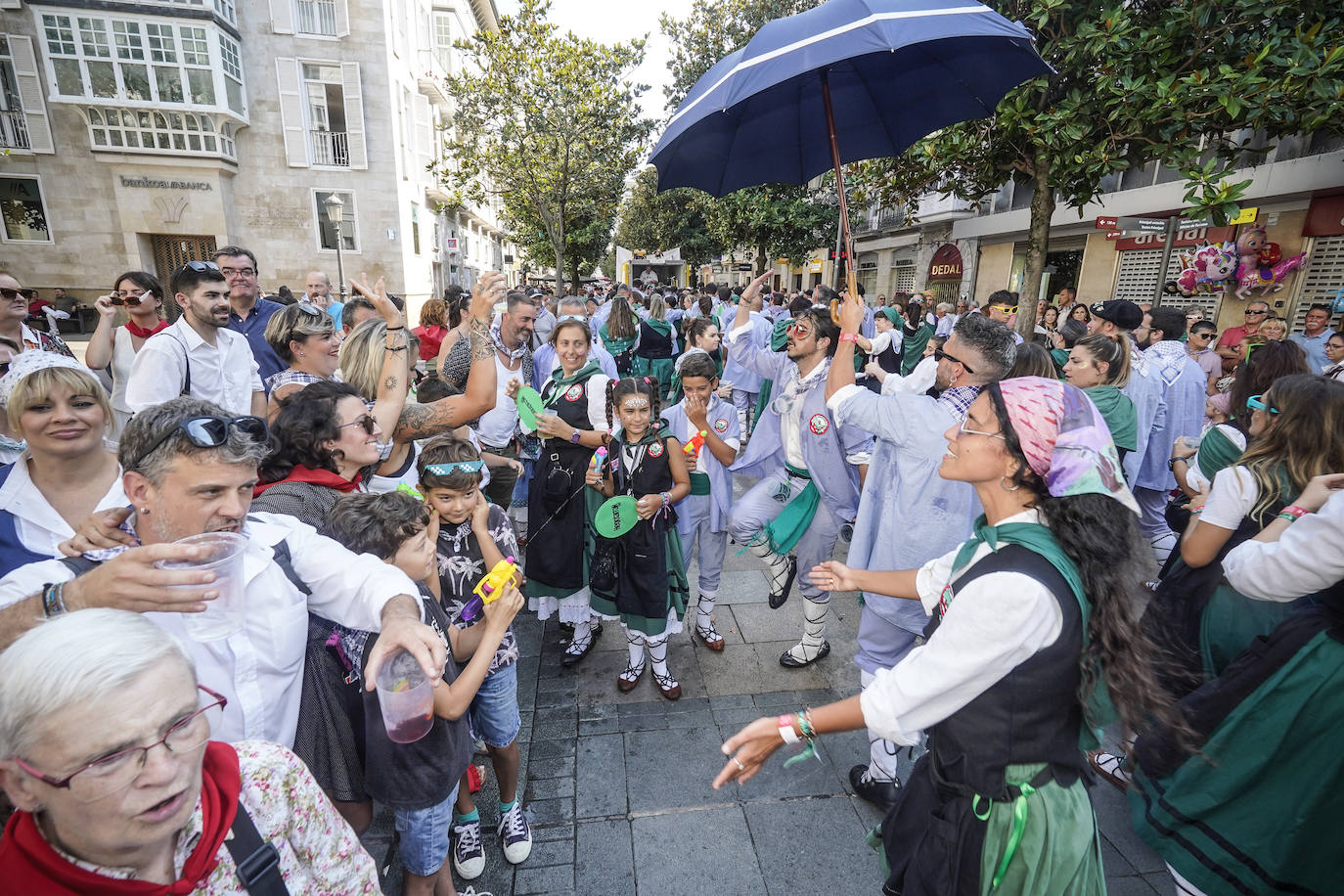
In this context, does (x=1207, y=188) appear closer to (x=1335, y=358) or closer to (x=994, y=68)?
(x=1335, y=358)

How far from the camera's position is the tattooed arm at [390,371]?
2.88m

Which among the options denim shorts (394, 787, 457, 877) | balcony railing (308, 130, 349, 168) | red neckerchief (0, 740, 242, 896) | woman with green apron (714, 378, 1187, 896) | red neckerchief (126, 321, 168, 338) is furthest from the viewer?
balcony railing (308, 130, 349, 168)

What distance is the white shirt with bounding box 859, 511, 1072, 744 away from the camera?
150 centimetres

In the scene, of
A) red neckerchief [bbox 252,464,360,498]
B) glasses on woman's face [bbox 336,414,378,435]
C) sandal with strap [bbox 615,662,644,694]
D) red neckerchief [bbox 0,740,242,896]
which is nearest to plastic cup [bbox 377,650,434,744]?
red neckerchief [bbox 0,740,242,896]

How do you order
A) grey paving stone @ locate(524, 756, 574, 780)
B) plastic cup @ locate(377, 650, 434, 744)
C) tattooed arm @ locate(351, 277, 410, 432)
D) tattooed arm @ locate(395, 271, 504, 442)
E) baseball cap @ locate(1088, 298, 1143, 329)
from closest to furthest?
plastic cup @ locate(377, 650, 434, 744) → tattooed arm @ locate(351, 277, 410, 432) → grey paving stone @ locate(524, 756, 574, 780) → tattooed arm @ locate(395, 271, 504, 442) → baseball cap @ locate(1088, 298, 1143, 329)

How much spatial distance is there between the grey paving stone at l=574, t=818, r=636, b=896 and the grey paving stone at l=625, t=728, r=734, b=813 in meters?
0.16

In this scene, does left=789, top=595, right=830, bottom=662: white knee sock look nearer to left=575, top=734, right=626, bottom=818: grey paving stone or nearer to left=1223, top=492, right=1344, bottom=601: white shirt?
left=575, top=734, right=626, bottom=818: grey paving stone

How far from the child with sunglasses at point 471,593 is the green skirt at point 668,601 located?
111cm

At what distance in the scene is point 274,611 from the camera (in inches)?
65.4

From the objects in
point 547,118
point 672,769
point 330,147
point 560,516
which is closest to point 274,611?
point 672,769

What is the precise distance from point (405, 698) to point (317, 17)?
2512 centimetres

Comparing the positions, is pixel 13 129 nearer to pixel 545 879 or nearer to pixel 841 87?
pixel 841 87

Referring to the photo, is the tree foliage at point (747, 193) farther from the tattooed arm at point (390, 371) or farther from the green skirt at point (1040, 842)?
the green skirt at point (1040, 842)

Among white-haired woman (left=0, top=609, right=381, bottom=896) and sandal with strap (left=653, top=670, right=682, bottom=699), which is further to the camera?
sandal with strap (left=653, top=670, right=682, bottom=699)
